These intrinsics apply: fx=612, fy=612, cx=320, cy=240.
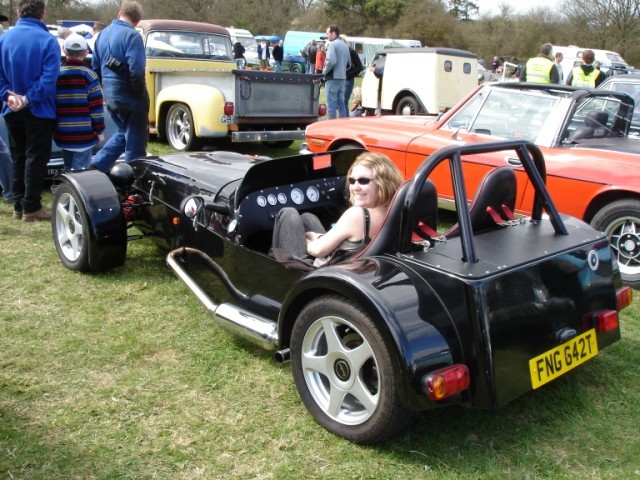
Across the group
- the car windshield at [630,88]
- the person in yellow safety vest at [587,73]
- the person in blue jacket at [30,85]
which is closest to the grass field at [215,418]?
the person in blue jacket at [30,85]

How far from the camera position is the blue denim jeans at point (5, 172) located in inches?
240

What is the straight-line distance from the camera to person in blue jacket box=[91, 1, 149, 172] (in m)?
6.44

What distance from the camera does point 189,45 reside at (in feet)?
33.9

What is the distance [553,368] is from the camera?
103 inches

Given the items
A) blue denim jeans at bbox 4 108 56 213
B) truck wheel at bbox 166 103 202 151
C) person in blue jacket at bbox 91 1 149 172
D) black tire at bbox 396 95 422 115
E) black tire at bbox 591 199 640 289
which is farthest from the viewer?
black tire at bbox 396 95 422 115

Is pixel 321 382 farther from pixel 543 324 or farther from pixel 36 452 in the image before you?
pixel 36 452

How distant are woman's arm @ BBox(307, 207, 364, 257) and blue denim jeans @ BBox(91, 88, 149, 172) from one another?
13.1 feet

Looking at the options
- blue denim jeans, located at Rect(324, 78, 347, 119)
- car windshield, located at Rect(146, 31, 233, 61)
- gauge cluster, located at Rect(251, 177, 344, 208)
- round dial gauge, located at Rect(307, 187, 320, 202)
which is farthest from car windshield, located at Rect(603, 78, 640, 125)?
car windshield, located at Rect(146, 31, 233, 61)

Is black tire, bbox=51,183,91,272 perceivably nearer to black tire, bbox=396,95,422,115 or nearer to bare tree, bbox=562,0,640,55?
black tire, bbox=396,95,422,115

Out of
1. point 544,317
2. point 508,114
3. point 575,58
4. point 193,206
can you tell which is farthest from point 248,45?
point 544,317

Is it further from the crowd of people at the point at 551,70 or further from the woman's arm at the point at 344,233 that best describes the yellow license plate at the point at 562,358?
the crowd of people at the point at 551,70

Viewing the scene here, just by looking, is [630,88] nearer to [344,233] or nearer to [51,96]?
[344,233]

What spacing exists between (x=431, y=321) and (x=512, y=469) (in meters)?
0.74

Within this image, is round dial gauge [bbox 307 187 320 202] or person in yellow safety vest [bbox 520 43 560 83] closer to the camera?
round dial gauge [bbox 307 187 320 202]
